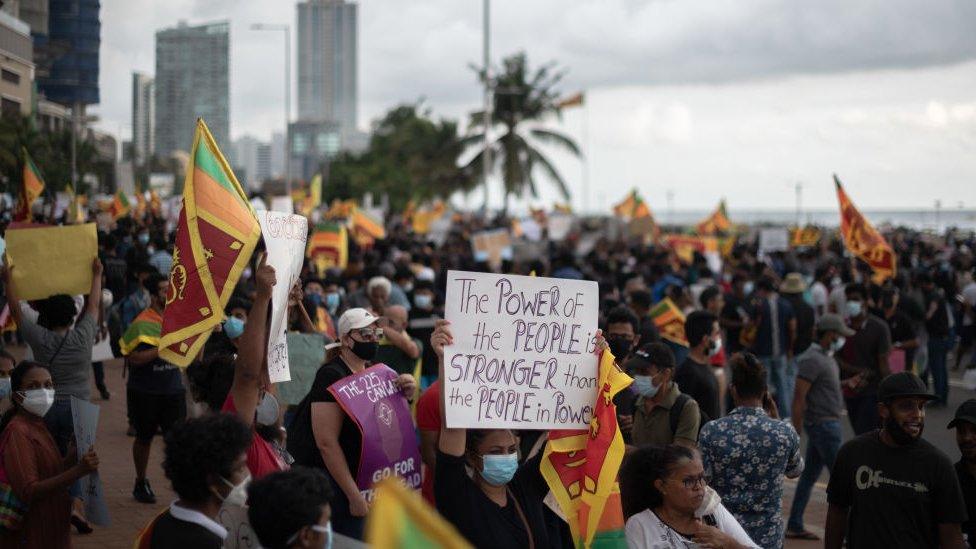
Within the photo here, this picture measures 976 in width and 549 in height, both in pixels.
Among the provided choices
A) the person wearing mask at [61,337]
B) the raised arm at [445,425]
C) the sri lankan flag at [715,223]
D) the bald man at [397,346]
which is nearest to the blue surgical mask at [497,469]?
the raised arm at [445,425]

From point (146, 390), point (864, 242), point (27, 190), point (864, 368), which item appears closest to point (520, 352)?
point (146, 390)

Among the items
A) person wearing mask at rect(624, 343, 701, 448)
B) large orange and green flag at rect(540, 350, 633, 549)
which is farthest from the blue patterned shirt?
large orange and green flag at rect(540, 350, 633, 549)

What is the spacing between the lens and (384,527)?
2.47 meters

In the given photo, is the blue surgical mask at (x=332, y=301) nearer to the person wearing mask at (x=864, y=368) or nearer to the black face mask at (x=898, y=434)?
the person wearing mask at (x=864, y=368)

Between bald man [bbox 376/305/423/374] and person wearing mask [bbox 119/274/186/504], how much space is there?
1.66 meters

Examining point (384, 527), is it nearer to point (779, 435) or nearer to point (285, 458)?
point (285, 458)

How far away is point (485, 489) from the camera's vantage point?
5.06m

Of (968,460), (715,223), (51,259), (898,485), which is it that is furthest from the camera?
(715,223)

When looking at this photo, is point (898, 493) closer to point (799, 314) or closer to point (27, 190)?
point (799, 314)

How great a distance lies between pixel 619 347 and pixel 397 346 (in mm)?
2019

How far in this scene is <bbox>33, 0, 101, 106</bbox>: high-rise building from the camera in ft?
50.5

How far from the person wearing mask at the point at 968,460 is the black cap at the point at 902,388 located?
167 millimetres

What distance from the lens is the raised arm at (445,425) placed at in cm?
512

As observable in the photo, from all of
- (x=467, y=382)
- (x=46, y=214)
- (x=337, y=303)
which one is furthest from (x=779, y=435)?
(x=46, y=214)
